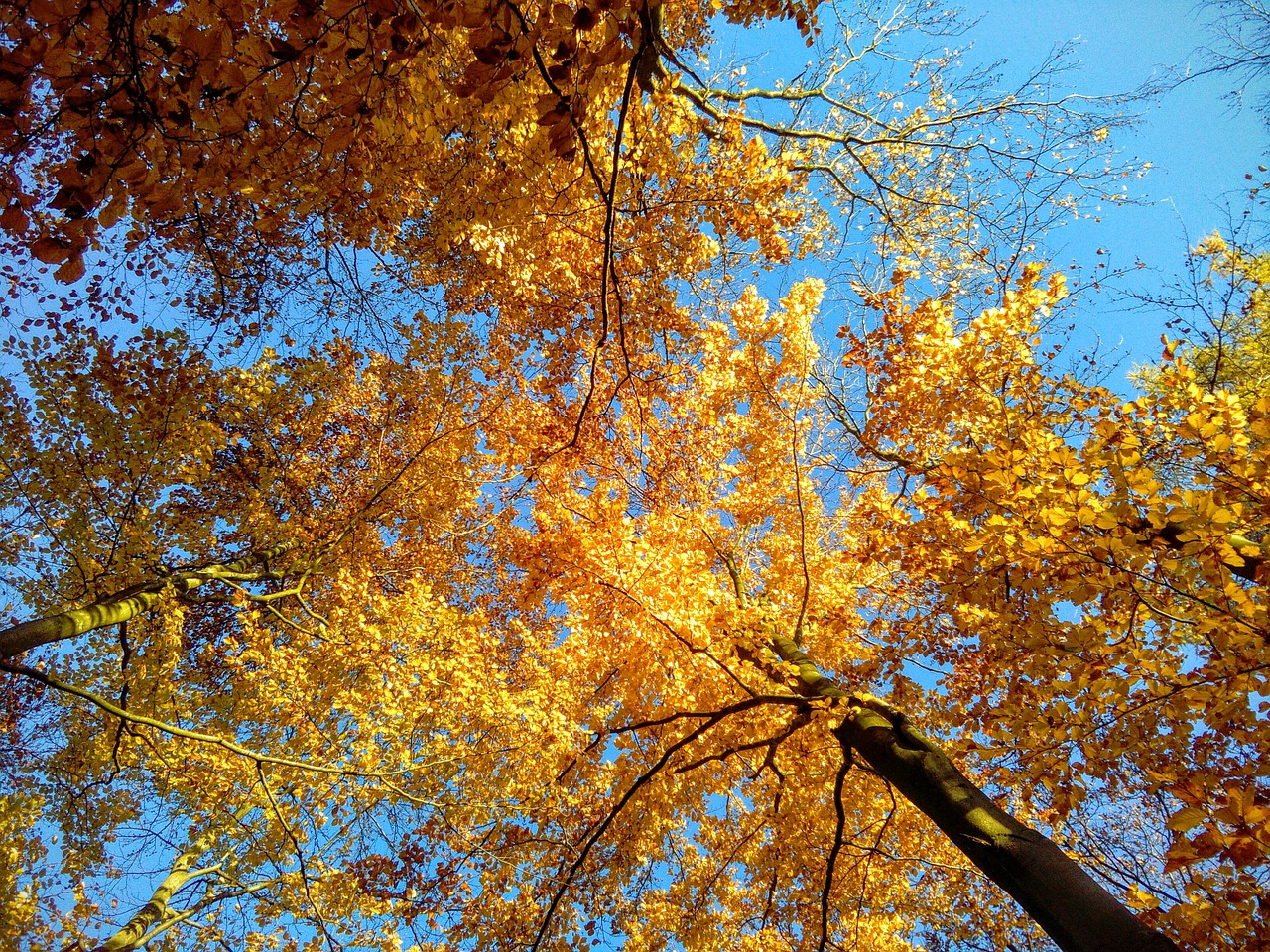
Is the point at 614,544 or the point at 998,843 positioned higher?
the point at 614,544

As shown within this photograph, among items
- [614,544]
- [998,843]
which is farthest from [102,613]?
[998,843]

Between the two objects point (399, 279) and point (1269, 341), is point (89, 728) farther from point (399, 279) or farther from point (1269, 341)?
point (1269, 341)

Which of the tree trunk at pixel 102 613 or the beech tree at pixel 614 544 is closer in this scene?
the beech tree at pixel 614 544

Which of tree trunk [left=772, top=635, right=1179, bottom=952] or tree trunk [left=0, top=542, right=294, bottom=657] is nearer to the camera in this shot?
tree trunk [left=772, top=635, right=1179, bottom=952]

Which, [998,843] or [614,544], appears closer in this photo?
[998,843]

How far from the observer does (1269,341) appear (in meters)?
7.31

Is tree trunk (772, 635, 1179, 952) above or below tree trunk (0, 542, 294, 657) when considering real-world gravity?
below

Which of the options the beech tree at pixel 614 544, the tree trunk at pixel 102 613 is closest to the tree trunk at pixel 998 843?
the beech tree at pixel 614 544

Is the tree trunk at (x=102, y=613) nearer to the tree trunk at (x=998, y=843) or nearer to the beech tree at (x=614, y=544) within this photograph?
the beech tree at (x=614, y=544)

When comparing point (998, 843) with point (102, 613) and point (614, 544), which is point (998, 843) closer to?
point (614, 544)

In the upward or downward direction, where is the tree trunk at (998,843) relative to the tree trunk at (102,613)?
downward

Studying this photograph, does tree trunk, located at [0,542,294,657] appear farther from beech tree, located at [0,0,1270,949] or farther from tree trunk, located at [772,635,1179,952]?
tree trunk, located at [772,635,1179,952]

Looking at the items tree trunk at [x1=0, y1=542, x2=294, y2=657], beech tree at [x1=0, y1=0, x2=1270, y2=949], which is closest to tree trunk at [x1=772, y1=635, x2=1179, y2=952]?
beech tree at [x1=0, y1=0, x2=1270, y2=949]

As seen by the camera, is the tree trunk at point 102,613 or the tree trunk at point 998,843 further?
the tree trunk at point 102,613
